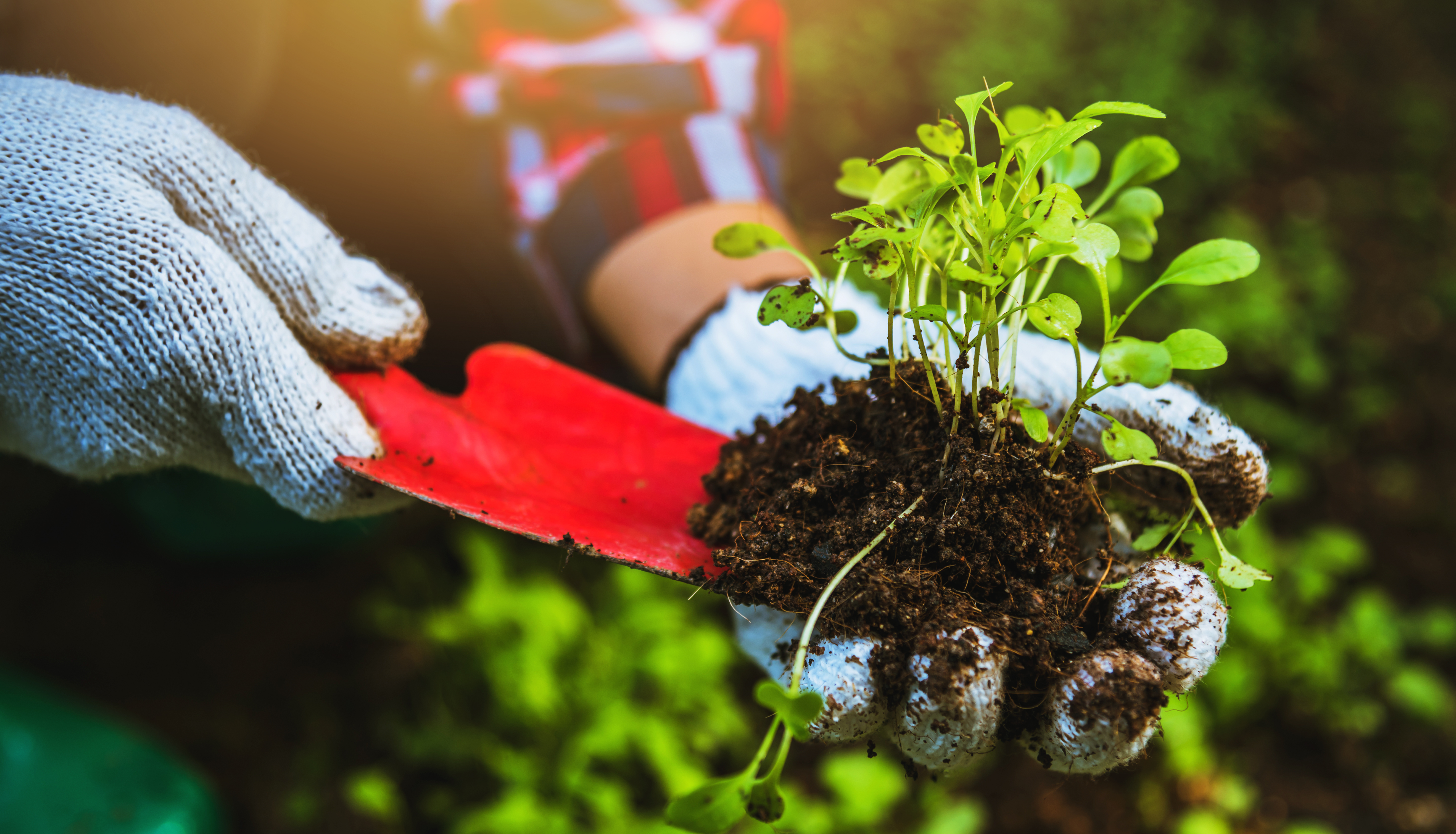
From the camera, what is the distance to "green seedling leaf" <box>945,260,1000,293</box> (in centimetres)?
74

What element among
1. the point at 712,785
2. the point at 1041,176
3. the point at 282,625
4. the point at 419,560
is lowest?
the point at 282,625

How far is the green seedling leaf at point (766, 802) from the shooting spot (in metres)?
0.70

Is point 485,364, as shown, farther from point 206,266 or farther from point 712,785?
point 712,785

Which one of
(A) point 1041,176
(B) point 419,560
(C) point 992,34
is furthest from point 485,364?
(C) point 992,34

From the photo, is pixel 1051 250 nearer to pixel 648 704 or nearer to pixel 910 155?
pixel 910 155

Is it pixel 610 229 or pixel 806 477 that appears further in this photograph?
pixel 610 229

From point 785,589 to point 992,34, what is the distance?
329 cm

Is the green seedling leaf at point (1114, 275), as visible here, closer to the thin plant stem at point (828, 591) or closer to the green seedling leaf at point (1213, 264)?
the green seedling leaf at point (1213, 264)

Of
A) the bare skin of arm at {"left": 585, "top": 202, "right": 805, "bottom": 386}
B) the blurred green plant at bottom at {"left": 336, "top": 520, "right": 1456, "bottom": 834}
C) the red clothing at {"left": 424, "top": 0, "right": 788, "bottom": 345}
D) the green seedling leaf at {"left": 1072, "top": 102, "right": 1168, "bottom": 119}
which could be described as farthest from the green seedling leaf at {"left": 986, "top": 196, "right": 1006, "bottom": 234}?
the blurred green plant at bottom at {"left": 336, "top": 520, "right": 1456, "bottom": 834}

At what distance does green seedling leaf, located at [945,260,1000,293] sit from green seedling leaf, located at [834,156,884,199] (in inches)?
8.6

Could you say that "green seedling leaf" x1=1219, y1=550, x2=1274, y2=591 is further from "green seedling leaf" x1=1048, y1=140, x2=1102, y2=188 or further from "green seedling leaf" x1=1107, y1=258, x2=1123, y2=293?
"green seedling leaf" x1=1048, y1=140, x2=1102, y2=188

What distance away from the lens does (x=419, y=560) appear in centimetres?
247

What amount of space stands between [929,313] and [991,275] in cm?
7

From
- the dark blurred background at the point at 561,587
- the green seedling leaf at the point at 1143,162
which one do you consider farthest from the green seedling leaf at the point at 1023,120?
the dark blurred background at the point at 561,587
